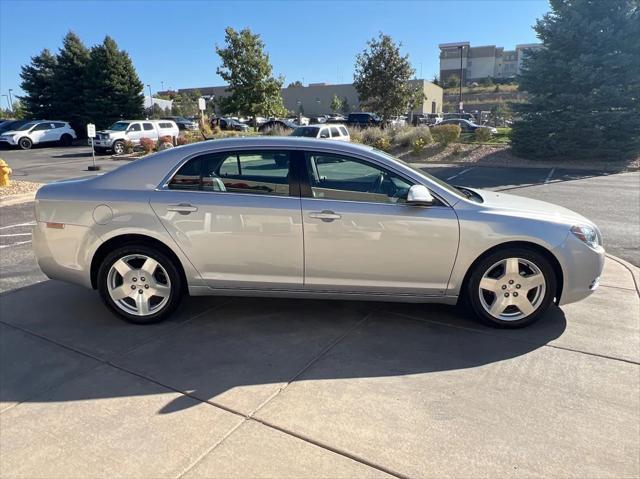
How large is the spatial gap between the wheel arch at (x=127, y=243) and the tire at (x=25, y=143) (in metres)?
30.4

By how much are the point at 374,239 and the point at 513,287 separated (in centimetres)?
122

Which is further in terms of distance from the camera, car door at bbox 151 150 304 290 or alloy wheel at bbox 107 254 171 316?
alloy wheel at bbox 107 254 171 316

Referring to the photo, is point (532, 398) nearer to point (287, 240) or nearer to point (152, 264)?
point (287, 240)

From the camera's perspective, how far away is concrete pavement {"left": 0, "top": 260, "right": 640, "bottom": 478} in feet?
8.25

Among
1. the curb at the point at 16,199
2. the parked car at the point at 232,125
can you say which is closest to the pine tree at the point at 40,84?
the parked car at the point at 232,125

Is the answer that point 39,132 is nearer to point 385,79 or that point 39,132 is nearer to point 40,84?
point 40,84

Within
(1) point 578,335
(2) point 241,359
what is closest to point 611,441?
(1) point 578,335

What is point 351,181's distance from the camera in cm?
410

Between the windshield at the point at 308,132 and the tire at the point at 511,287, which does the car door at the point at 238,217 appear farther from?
the windshield at the point at 308,132

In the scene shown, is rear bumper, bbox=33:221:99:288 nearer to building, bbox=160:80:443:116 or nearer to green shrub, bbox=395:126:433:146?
green shrub, bbox=395:126:433:146

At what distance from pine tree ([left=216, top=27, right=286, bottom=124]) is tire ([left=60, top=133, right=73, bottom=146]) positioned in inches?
402

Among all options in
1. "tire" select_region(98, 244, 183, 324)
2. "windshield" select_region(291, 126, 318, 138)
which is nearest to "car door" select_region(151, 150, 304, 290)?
"tire" select_region(98, 244, 183, 324)

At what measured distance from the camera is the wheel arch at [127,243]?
4.04m

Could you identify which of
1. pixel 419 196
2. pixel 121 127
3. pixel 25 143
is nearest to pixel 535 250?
pixel 419 196
